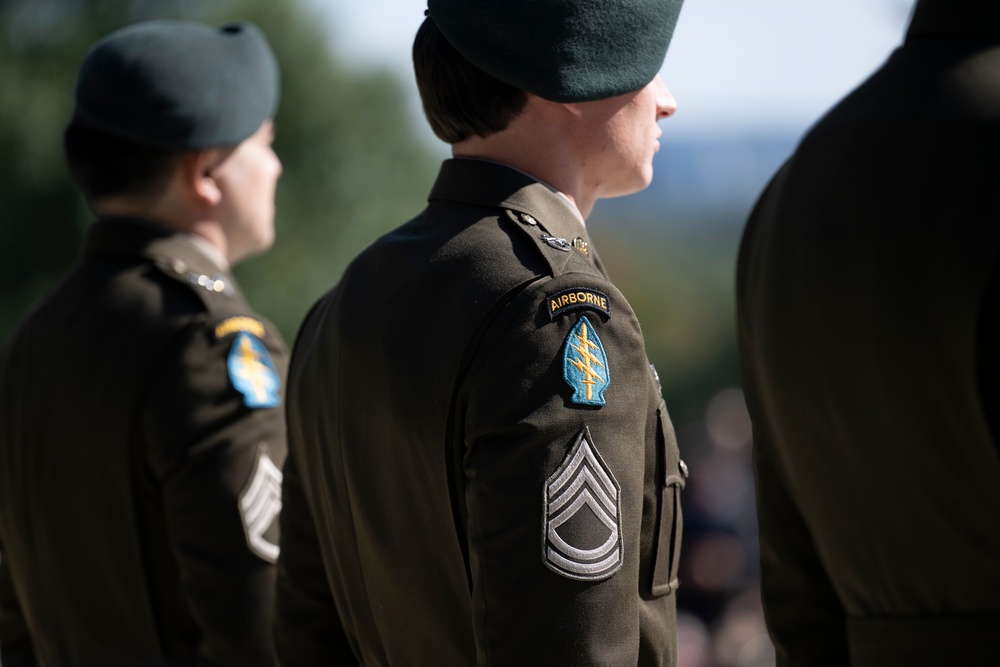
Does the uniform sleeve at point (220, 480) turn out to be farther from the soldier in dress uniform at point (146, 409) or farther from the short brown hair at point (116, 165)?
the short brown hair at point (116, 165)

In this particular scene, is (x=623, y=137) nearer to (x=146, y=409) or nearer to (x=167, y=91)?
(x=146, y=409)

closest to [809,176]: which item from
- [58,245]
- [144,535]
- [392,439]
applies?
[392,439]

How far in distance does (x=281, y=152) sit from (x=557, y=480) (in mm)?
18064

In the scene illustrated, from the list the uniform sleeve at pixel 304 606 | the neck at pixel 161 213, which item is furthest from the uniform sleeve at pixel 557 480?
the neck at pixel 161 213

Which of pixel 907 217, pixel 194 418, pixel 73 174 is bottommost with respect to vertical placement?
pixel 194 418

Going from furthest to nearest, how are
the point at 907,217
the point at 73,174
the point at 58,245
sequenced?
the point at 58,245, the point at 73,174, the point at 907,217

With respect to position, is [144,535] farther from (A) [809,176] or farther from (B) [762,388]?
(A) [809,176]

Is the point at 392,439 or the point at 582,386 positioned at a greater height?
the point at 582,386

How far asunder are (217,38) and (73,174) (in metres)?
0.55

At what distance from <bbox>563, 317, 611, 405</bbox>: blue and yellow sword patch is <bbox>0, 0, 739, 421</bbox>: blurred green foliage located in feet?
54.6

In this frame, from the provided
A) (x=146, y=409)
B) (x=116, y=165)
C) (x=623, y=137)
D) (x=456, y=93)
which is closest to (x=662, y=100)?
(x=623, y=137)

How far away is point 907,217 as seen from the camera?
6.25 feet

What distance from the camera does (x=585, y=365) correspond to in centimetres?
176

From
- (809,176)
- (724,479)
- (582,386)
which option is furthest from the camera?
(724,479)
